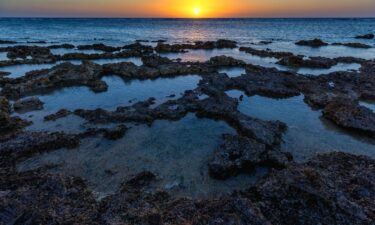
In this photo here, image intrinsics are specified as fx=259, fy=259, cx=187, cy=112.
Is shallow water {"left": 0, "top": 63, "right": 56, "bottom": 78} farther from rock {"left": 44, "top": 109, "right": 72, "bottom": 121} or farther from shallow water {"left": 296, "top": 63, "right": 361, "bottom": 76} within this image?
shallow water {"left": 296, "top": 63, "right": 361, "bottom": 76}

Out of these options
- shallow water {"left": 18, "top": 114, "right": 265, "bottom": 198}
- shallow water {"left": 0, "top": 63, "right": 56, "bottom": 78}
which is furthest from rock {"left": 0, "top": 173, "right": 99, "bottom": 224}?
shallow water {"left": 0, "top": 63, "right": 56, "bottom": 78}

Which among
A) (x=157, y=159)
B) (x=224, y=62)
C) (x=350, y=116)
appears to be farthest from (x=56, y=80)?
(x=350, y=116)

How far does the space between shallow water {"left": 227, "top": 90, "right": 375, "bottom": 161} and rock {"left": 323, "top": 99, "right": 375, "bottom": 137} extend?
0.45 meters

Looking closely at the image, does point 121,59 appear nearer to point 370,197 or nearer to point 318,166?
point 318,166

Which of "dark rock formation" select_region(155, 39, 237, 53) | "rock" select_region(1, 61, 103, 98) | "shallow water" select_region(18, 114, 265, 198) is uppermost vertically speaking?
"dark rock formation" select_region(155, 39, 237, 53)

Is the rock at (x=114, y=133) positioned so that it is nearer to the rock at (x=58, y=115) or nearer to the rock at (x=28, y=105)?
the rock at (x=58, y=115)

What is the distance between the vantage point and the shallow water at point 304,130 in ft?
45.3

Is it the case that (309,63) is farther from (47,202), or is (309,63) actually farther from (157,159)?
(47,202)

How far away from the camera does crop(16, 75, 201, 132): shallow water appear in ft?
63.8

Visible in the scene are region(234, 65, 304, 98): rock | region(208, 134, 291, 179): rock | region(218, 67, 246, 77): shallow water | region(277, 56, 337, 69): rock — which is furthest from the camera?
region(277, 56, 337, 69): rock

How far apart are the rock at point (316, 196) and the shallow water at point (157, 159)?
1.67m

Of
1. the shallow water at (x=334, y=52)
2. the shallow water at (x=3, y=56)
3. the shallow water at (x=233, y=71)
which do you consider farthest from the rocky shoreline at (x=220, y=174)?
the shallow water at (x=334, y=52)

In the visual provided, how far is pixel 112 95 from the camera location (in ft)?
74.2

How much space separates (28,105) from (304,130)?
63.7 ft
